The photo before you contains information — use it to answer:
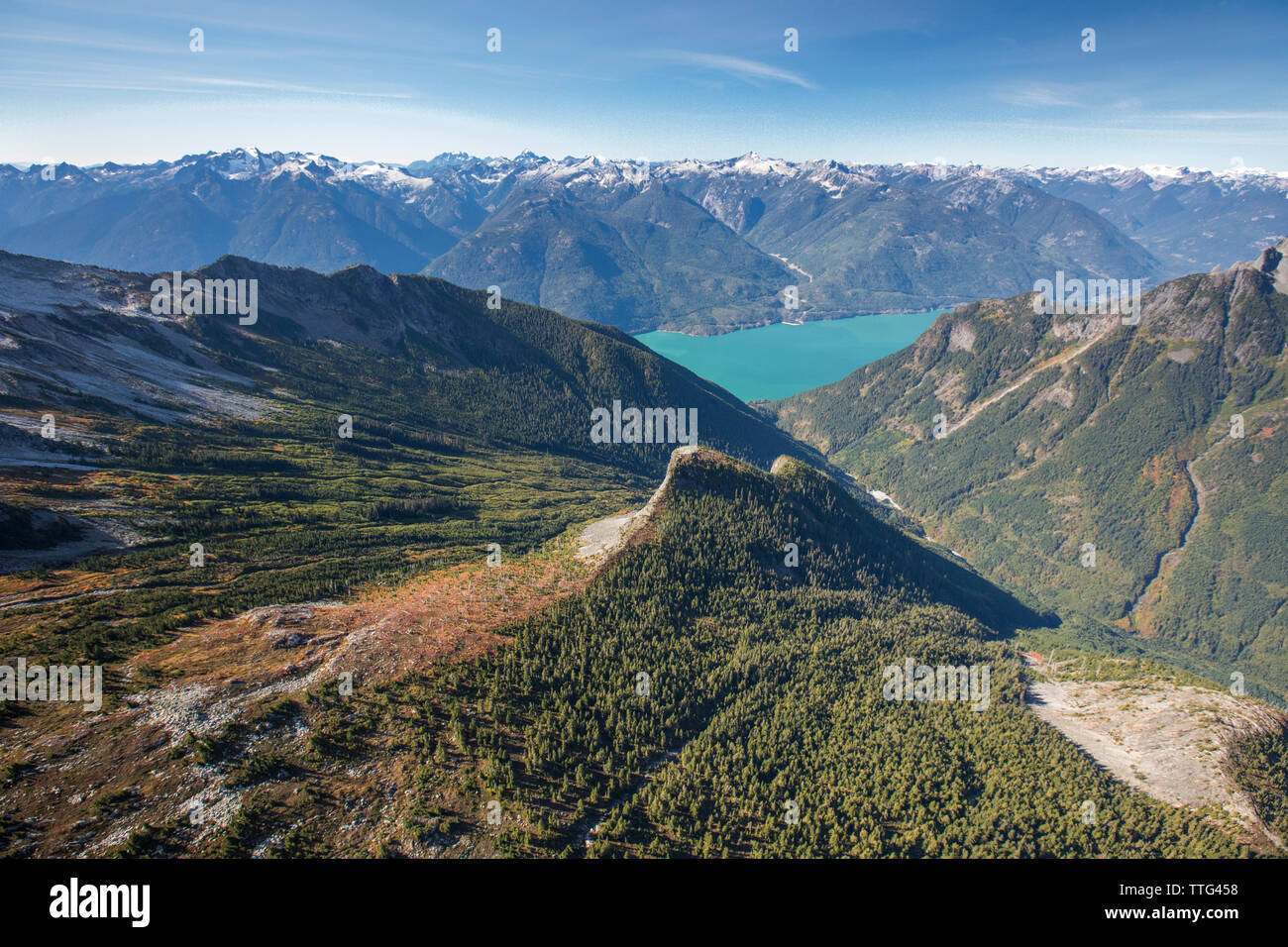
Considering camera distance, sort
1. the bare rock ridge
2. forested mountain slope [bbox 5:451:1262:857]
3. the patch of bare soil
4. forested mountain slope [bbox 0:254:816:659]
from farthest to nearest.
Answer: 1. the bare rock ridge
2. the patch of bare soil
3. forested mountain slope [bbox 0:254:816:659]
4. forested mountain slope [bbox 5:451:1262:857]

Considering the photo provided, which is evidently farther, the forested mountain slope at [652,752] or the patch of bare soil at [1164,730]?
the patch of bare soil at [1164,730]

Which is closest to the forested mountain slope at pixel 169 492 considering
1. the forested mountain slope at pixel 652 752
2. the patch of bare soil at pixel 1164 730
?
the forested mountain slope at pixel 652 752

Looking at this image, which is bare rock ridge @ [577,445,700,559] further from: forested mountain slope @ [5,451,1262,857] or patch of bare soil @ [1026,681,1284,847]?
patch of bare soil @ [1026,681,1284,847]

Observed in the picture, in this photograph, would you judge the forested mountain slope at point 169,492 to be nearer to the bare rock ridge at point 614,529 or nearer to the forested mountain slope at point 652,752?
the bare rock ridge at point 614,529

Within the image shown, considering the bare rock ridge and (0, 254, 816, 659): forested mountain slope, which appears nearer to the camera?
(0, 254, 816, 659): forested mountain slope

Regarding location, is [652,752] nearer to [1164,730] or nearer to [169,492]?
[1164,730]

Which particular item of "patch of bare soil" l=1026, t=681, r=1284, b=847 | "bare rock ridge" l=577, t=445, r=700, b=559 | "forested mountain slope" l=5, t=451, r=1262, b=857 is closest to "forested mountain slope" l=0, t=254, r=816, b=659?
"bare rock ridge" l=577, t=445, r=700, b=559

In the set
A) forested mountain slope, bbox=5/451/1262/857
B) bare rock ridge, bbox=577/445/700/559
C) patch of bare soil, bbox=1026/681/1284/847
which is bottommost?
patch of bare soil, bbox=1026/681/1284/847

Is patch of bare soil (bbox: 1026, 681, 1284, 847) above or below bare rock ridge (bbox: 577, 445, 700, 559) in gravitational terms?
below

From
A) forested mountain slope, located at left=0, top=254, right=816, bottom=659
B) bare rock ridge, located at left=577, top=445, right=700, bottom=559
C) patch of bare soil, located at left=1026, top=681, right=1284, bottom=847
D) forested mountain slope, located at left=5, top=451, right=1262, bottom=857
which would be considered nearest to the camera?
forested mountain slope, located at left=5, top=451, right=1262, bottom=857
